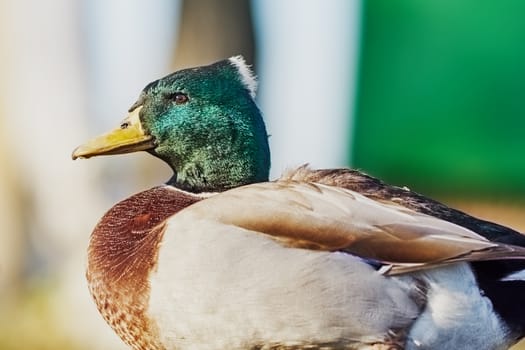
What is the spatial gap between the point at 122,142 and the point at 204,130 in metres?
0.21

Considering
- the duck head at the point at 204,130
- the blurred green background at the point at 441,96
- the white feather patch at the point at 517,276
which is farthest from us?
the blurred green background at the point at 441,96

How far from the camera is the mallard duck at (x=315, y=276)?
9.96 ft

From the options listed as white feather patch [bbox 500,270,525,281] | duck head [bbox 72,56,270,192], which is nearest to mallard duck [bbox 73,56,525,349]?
white feather patch [bbox 500,270,525,281]

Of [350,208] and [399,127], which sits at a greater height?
[350,208]

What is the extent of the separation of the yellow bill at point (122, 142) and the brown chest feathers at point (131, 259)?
127mm

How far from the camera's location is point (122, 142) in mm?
3539

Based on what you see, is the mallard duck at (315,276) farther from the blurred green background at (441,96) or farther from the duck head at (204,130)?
the blurred green background at (441,96)

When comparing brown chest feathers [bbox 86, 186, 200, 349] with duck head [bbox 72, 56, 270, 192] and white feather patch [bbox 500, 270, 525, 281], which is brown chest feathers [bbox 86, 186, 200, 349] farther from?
white feather patch [bbox 500, 270, 525, 281]

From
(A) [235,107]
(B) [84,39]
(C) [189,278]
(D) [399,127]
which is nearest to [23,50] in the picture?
(B) [84,39]

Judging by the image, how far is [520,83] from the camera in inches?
357

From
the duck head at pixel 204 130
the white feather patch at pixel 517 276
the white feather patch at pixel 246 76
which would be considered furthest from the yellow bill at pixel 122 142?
the white feather patch at pixel 517 276

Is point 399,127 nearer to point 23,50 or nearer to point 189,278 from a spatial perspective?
point 23,50

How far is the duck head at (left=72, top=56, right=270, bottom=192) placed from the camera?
3.49 metres

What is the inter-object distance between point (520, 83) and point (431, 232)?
20.2 feet
